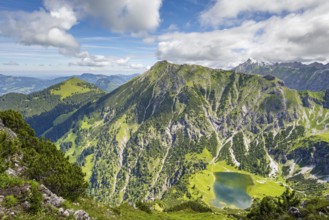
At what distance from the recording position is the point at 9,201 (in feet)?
105

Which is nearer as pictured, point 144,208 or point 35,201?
point 35,201

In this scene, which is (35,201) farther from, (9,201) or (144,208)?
(144,208)

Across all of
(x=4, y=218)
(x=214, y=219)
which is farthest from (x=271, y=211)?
(x=4, y=218)

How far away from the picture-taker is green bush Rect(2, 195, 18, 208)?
31672 millimetres

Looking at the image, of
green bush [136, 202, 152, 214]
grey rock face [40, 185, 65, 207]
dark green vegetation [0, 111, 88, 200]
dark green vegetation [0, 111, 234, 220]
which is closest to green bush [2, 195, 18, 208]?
dark green vegetation [0, 111, 234, 220]

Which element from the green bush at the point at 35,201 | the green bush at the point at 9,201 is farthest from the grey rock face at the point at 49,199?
the green bush at the point at 9,201

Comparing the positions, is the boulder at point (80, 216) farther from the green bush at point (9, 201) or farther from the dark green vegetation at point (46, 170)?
the dark green vegetation at point (46, 170)

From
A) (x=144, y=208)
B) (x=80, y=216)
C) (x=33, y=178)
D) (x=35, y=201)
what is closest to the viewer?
(x=35, y=201)

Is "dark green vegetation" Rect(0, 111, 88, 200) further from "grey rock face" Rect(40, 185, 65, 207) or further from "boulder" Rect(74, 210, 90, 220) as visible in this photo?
"boulder" Rect(74, 210, 90, 220)

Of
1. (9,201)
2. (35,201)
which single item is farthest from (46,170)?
(9,201)

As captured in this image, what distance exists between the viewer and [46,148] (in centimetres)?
6525

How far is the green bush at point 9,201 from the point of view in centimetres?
3167

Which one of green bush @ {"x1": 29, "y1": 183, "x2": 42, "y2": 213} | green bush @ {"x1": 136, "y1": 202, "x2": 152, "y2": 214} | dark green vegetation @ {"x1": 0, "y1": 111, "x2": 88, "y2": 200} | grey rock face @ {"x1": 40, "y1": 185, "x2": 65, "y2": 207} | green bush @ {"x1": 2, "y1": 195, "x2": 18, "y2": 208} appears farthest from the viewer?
green bush @ {"x1": 136, "y1": 202, "x2": 152, "y2": 214}

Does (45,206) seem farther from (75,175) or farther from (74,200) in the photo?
(75,175)
